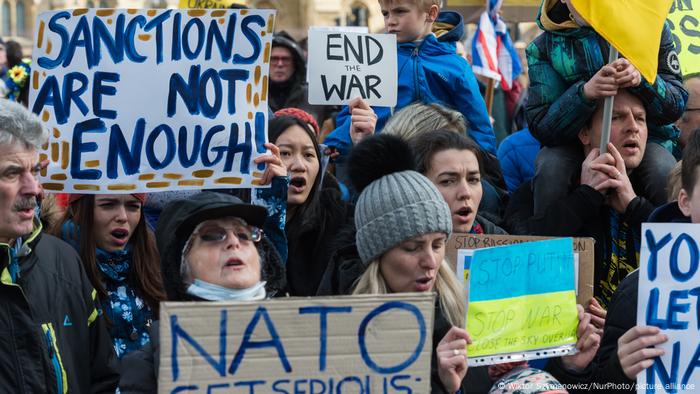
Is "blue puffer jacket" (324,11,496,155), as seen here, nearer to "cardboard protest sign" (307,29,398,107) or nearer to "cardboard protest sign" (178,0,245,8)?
"cardboard protest sign" (307,29,398,107)

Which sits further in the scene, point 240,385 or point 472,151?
point 472,151

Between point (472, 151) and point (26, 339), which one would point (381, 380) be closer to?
point (26, 339)

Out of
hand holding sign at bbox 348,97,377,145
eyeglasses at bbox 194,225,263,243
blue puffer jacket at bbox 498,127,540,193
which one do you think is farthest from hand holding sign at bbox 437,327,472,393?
blue puffer jacket at bbox 498,127,540,193

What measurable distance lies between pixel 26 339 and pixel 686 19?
4.12 m

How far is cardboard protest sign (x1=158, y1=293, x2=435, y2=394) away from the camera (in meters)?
3.65

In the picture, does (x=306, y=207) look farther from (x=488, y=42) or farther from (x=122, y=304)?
(x=488, y=42)

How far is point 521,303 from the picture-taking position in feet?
14.6

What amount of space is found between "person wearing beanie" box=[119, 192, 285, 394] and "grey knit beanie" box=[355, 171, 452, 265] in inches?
15.6

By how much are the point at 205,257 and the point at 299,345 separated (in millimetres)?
615

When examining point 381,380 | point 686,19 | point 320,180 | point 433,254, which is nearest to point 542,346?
point 433,254

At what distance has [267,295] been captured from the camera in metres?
4.46

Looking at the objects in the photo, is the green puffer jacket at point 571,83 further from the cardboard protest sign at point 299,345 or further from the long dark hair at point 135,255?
the cardboard protest sign at point 299,345

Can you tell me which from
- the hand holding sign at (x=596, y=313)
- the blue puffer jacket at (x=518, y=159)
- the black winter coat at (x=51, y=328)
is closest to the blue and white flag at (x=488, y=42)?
the blue puffer jacket at (x=518, y=159)

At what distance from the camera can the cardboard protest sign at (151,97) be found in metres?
5.48
